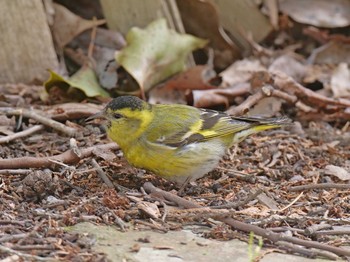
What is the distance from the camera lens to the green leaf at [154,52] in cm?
682

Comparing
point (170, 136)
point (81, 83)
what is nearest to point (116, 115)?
point (170, 136)

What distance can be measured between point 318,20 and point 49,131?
3300 millimetres

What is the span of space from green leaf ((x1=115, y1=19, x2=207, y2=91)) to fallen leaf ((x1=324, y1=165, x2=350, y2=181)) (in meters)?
1.92

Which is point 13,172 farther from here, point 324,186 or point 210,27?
point 210,27

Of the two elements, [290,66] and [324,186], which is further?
[290,66]

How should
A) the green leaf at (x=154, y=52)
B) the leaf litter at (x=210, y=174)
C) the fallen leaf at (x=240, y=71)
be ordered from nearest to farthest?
the leaf litter at (x=210, y=174) → the green leaf at (x=154, y=52) → the fallen leaf at (x=240, y=71)

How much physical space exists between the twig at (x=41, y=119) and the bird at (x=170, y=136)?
21.5 inches

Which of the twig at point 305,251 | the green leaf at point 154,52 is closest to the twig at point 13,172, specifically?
the twig at point 305,251

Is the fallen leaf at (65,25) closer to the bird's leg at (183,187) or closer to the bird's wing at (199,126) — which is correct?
the bird's wing at (199,126)

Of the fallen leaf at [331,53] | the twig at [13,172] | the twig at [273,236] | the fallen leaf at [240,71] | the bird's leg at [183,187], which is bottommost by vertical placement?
the fallen leaf at [331,53]

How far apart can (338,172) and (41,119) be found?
7.55 feet

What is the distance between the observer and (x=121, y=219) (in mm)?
4348

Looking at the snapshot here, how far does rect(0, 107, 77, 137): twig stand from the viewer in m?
5.88

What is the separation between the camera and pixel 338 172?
5551mm
